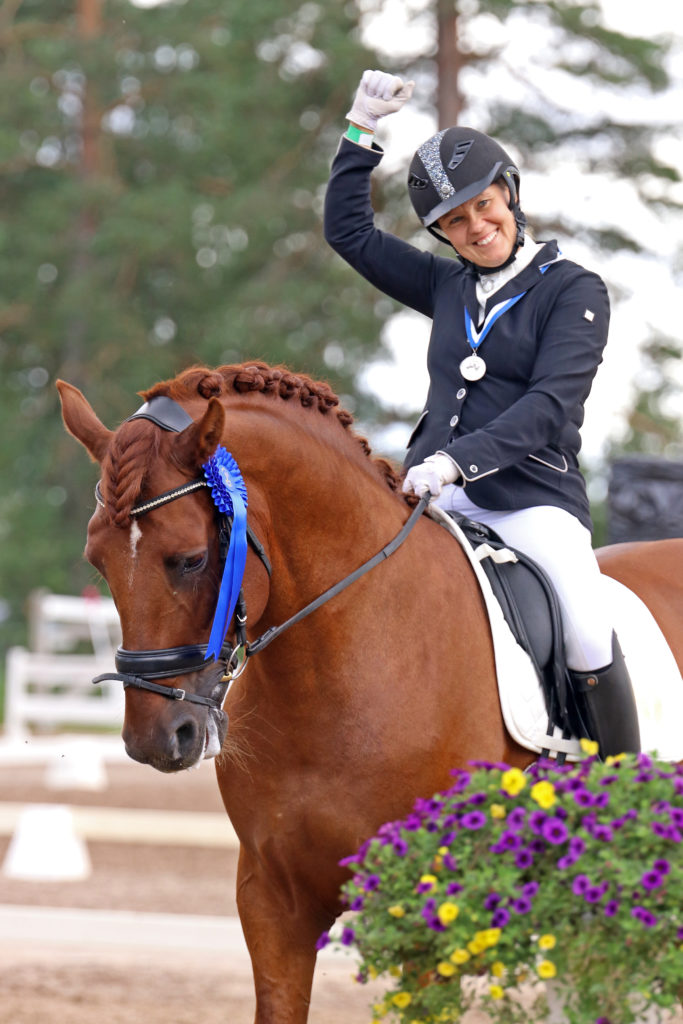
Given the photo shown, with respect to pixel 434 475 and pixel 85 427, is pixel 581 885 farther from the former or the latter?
pixel 85 427

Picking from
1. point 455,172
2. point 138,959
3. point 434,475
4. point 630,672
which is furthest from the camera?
point 138,959

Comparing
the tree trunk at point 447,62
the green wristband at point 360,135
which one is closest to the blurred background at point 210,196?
the tree trunk at point 447,62

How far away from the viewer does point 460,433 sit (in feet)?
13.4

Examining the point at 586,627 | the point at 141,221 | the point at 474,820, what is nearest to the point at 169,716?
the point at 474,820

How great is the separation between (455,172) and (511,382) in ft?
1.94

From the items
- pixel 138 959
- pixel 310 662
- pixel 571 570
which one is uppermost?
pixel 571 570

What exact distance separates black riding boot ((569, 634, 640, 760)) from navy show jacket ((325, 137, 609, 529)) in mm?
491

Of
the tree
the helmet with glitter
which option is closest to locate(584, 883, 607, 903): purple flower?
the helmet with glitter

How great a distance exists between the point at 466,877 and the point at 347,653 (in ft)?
2.63

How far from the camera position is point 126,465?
3.18m

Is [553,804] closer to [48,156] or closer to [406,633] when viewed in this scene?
[406,633]

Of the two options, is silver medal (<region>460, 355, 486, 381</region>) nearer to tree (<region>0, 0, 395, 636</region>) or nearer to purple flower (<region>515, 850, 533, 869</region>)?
purple flower (<region>515, 850, 533, 869</region>)

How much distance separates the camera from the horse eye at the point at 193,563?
3.18 metres

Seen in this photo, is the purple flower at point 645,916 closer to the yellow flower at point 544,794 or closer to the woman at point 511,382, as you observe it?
the yellow flower at point 544,794
